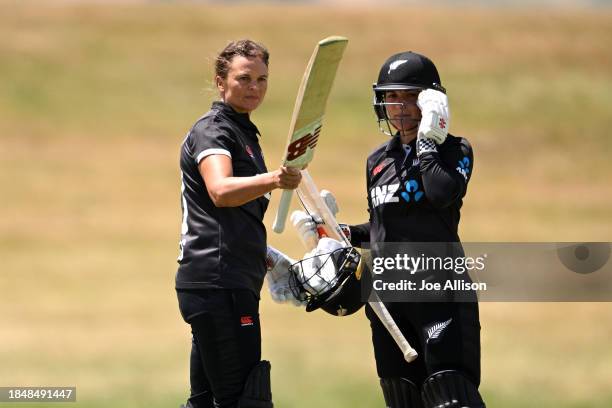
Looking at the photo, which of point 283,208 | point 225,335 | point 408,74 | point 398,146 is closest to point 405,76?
point 408,74

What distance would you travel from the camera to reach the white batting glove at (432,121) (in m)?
5.38

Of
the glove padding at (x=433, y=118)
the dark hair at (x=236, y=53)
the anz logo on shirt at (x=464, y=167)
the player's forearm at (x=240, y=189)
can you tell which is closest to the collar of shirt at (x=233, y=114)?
the dark hair at (x=236, y=53)

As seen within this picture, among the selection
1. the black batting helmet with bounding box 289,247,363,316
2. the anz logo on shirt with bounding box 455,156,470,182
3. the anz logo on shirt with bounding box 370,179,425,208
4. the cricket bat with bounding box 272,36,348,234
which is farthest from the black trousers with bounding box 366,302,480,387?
the cricket bat with bounding box 272,36,348,234

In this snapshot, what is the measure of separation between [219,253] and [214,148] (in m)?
0.43

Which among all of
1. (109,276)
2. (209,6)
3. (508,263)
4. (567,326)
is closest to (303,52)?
(209,6)

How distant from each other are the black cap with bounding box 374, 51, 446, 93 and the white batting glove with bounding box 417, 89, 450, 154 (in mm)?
144

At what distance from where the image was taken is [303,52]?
3706 centimetres

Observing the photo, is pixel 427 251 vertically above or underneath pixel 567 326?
underneath

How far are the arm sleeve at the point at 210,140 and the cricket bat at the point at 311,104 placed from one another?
334 mm

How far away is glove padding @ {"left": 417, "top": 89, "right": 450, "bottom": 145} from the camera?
5.38 m

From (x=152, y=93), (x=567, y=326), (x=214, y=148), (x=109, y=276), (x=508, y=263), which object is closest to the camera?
(x=214, y=148)

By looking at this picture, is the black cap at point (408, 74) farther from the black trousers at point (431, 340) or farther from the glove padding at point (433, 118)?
the black trousers at point (431, 340)

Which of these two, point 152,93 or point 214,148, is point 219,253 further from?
point 152,93

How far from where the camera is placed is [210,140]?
5277 millimetres
